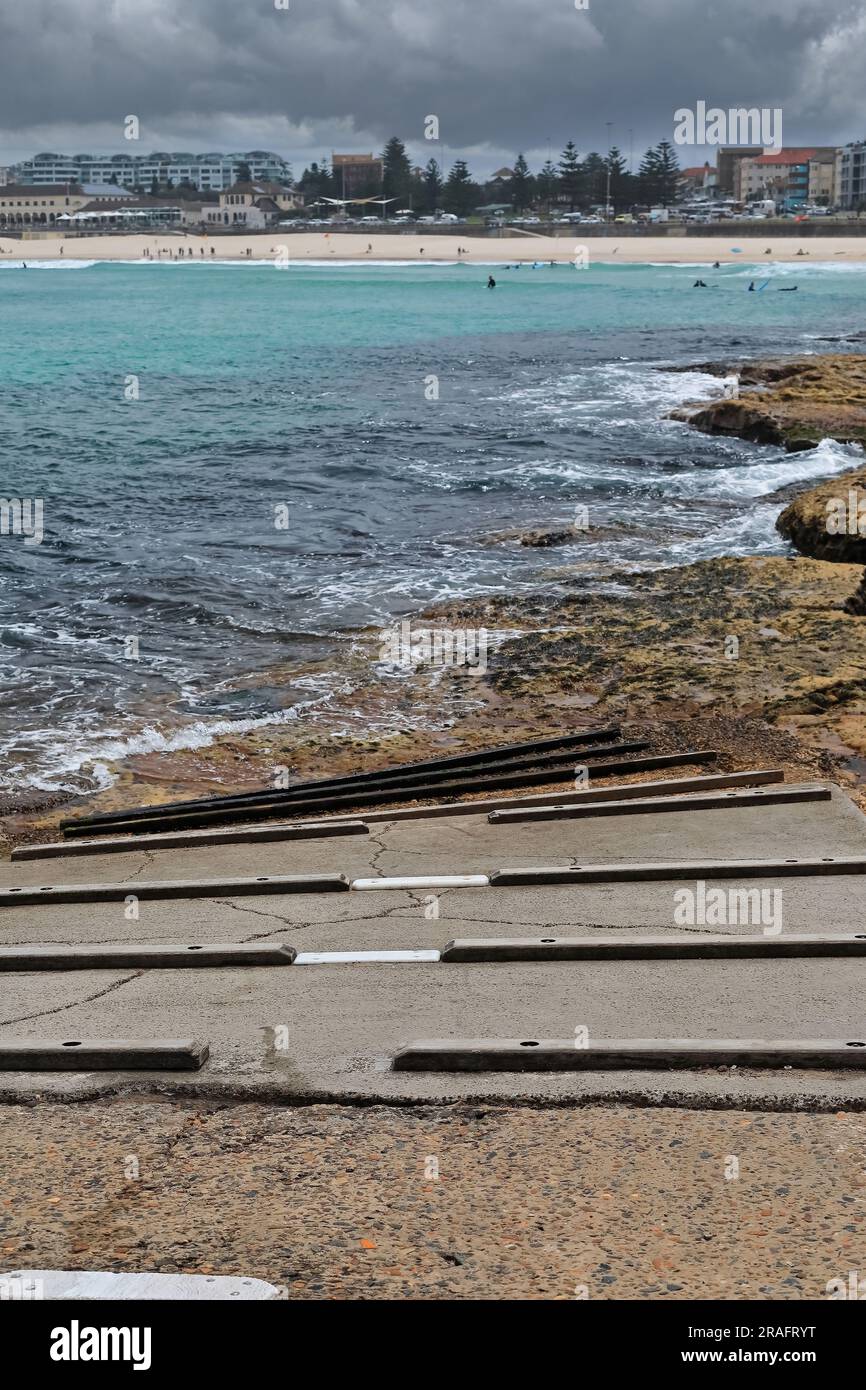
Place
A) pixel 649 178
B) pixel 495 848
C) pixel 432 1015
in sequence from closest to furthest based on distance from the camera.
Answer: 1. pixel 432 1015
2. pixel 495 848
3. pixel 649 178

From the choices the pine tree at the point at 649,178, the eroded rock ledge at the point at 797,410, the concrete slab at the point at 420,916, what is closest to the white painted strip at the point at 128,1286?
the concrete slab at the point at 420,916

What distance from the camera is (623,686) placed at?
1374 cm

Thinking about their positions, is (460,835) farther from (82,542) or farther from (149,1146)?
(82,542)

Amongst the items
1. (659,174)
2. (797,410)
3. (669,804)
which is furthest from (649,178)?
(669,804)

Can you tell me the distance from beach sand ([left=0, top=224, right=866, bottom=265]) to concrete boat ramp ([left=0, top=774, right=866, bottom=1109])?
134044 mm

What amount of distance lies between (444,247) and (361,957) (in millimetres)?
161453

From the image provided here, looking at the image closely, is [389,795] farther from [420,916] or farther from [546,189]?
[546,189]

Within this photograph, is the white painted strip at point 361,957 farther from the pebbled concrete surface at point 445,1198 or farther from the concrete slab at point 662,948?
the pebbled concrete surface at point 445,1198

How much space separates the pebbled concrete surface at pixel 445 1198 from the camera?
13.0 feet

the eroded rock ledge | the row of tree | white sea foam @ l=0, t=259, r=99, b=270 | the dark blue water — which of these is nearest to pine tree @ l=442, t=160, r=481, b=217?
the row of tree

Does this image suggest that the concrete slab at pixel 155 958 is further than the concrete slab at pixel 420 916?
No

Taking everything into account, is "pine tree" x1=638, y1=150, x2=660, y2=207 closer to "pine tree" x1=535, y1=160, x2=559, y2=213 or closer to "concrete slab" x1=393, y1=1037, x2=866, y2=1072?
"pine tree" x1=535, y1=160, x2=559, y2=213

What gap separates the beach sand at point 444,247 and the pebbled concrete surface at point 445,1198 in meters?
138
